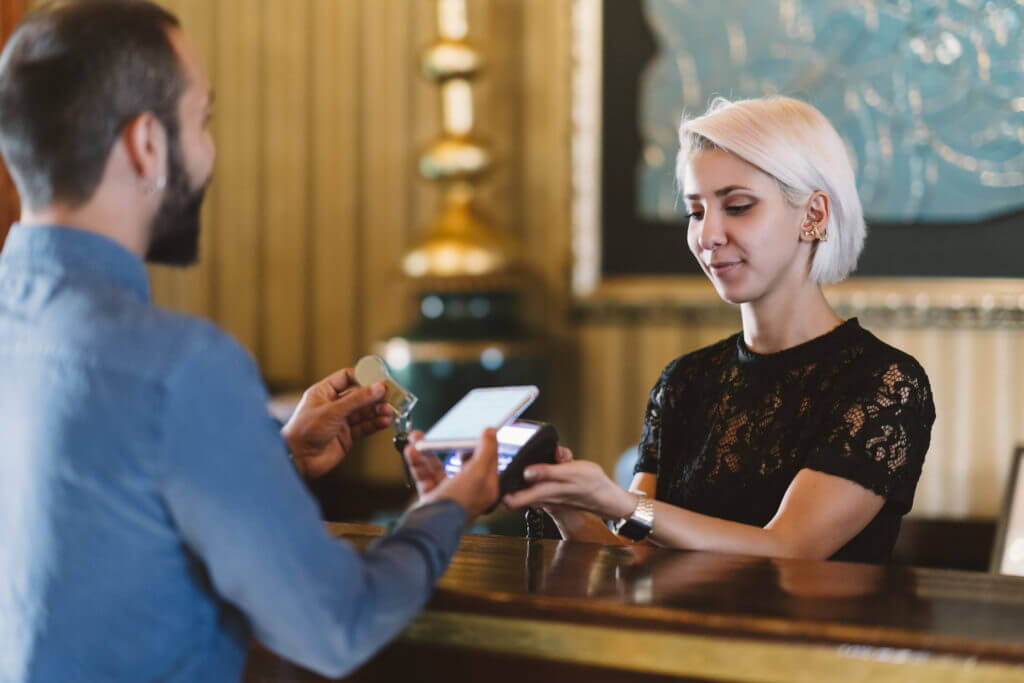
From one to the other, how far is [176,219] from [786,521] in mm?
1224

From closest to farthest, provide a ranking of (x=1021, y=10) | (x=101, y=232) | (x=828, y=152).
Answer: (x=101, y=232) < (x=828, y=152) < (x=1021, y=10)

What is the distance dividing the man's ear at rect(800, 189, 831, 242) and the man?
126cm

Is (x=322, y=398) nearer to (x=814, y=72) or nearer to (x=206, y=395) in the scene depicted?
(x=206, y=395)

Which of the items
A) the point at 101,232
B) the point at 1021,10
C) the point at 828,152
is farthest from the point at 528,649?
the point at 1021,10

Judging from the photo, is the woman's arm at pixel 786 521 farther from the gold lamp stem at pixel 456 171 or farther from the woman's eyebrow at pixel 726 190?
the gold lamp stem at pixel 456 171

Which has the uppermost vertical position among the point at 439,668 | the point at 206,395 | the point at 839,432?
the point at 206,395

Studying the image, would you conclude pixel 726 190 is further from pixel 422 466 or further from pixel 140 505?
pixel 140 505

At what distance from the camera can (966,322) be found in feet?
16.4

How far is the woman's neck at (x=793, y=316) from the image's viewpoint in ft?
7.43

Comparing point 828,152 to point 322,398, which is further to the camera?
point 828,152

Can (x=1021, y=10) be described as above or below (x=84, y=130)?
above

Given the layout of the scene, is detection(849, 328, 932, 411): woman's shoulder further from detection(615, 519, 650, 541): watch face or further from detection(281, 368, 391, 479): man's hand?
detection(281, 368, 391, 479): man's hand

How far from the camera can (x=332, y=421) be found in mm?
1922

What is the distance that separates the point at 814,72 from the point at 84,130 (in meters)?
4.49
